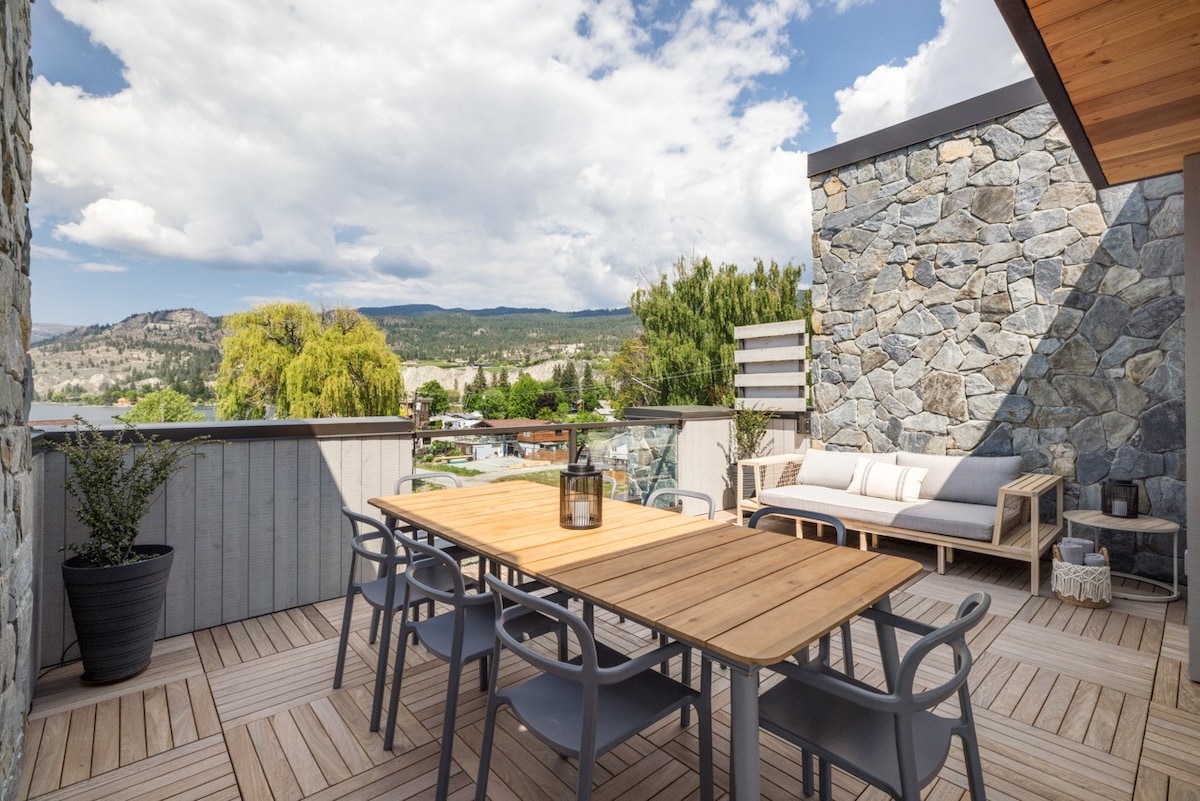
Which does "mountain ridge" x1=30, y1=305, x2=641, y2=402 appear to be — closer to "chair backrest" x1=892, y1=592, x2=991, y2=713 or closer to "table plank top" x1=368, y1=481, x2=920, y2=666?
"table plank top" x1=368, y1=481, x2=920, y2=666

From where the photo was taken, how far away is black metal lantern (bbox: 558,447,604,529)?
A: 1992 millimetres

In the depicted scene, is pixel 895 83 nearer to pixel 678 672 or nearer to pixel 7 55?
pixel 678 672

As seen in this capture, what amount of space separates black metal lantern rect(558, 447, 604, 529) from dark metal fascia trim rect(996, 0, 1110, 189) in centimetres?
188

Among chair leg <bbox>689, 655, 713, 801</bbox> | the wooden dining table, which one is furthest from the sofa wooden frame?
chair leg <bbox>689, 655, 713, 801</bbox>

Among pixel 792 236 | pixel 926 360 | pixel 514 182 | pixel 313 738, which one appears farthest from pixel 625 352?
pixel 313 738

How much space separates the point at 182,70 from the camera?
599 inches

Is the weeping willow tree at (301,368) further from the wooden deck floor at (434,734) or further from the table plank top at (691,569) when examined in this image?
the table plank top at (691,569)

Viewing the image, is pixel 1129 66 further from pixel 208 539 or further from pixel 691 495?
pixel 208 539

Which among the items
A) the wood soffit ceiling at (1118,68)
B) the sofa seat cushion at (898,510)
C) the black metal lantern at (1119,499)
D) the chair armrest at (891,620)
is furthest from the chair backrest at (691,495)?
the black metal lantern at (1119,499)

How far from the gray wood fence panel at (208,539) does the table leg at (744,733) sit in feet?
9.26

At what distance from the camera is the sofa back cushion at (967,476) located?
393 centimetres

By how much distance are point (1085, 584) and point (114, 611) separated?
4.83 metres

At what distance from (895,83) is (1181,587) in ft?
25.5

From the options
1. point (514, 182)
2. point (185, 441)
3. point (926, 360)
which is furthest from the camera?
point (514, 182)
